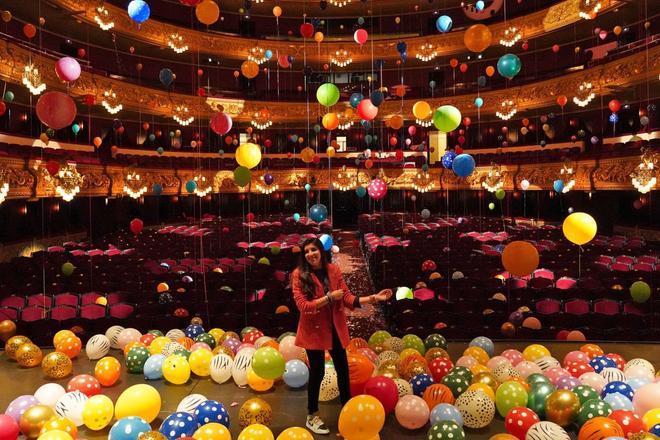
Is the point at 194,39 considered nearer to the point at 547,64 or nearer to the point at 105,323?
the point at 547,64

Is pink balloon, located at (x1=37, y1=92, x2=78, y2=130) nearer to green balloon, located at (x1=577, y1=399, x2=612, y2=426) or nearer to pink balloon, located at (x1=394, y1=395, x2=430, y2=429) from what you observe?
pink balloon, located at (x1=394, y1=395, x2=430, y2=429)

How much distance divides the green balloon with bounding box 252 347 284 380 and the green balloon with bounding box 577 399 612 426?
2.30 m

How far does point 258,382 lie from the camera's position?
4.79 metres

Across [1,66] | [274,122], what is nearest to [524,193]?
[274,122]

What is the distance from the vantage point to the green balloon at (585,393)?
165 inches

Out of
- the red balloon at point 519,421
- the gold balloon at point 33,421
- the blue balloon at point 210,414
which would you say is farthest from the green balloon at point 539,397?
the gold balloon at point 33,421

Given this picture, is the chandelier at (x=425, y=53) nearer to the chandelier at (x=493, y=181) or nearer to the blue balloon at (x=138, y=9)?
the chandelier at (x=493, y=181)

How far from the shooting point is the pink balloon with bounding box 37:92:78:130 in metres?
6.39

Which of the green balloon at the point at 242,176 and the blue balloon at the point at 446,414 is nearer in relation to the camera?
the blue balloon at the point at 446,414

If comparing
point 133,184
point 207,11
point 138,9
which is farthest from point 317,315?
point 133,184

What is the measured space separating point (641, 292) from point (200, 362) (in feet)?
20.7

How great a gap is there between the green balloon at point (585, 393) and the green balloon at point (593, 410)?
0.21 metres

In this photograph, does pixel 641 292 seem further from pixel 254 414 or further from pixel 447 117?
pixel 254 414

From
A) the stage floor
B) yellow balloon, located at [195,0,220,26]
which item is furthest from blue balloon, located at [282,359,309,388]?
yellow balloon, located at [195,0,220,26]
